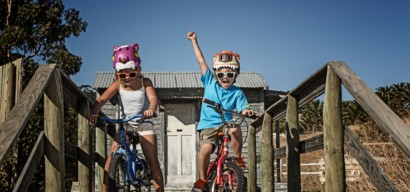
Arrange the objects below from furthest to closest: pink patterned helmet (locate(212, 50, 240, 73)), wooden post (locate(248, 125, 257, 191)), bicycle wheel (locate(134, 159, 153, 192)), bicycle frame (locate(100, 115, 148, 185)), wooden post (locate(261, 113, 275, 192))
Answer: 1. wooden post (locate(248, 125, 257, 191))
2. wooden post (locate(261, 113, 275, 192))
3. pink patterned helmet (locate(212, 50, 240, 73))
4. bicycle wheel (locate(134, 159, 153, 192))
5. bicycle frame (locate(100, 115, 148, 185))

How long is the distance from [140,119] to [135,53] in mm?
554

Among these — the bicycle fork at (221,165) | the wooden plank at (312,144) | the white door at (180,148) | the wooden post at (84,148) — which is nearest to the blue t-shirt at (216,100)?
the bicycle fork at (221,165)

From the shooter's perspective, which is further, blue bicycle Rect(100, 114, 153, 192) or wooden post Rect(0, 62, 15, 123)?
wooden post Rect(0, 62, 15, 123)

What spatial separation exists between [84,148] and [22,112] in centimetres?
203

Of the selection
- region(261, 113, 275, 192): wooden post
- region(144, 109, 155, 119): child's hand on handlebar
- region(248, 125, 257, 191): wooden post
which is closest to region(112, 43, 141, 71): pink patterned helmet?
region(144, 109, 155, 119): child's hand on handlebar

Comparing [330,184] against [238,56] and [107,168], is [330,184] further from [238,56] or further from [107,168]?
[238,56]

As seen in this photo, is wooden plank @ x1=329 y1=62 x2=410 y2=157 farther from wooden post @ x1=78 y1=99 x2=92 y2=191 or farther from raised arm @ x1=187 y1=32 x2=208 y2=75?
wooden post @ x1=78 y1=99 x2=92 y2=191

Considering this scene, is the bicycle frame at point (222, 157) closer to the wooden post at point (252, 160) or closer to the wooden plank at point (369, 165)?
the wooden post at point (252, 160)

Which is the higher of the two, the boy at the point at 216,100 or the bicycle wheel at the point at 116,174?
the boy at the point at 216,100

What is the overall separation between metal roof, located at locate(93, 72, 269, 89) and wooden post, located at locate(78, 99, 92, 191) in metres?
9.69

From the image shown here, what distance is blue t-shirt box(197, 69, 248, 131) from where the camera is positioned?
4.91 metres

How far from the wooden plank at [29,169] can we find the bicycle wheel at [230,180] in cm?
175

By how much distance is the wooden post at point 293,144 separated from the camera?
170 inches

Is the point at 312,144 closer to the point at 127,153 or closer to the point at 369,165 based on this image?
the point at 369,165
